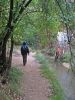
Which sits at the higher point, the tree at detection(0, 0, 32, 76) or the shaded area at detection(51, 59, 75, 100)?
the tree at detection(0, 0, 32, 76)

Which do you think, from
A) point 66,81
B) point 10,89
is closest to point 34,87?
point 10,89

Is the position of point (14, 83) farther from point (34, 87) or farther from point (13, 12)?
point (13, 12)

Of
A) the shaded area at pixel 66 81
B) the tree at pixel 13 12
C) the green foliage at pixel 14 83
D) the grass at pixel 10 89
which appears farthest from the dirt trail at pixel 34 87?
the tree at pixel 13 12

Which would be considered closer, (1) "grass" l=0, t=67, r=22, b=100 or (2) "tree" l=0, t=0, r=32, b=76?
(1) "grass" l=0, t=67, r=22, b=100

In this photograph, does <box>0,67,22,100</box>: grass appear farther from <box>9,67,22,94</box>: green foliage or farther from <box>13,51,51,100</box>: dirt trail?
<box>13,51,51,100</box>: dirt trail

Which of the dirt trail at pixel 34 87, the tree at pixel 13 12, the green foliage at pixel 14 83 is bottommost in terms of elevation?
the dirt trail at pixel 34 87

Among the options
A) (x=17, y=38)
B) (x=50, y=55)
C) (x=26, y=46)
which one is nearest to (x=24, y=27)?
(x=17, y=38)

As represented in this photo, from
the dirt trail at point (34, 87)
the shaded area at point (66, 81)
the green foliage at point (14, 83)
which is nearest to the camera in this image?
the green foliage at point (14, 83)

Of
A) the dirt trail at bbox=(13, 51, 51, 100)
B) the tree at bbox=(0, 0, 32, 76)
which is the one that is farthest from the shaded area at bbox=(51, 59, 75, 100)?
the tree at bbox=(0, 0, 32, 76)

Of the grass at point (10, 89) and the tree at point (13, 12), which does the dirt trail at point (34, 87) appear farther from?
the tree at point (13, 12)

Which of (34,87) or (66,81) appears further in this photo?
(66,81)

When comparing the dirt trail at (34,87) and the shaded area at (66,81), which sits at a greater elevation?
the dirt trail at (34,87)

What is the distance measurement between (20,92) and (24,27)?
12.7ft

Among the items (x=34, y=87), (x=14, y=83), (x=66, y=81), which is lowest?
(x=66, y=81)
